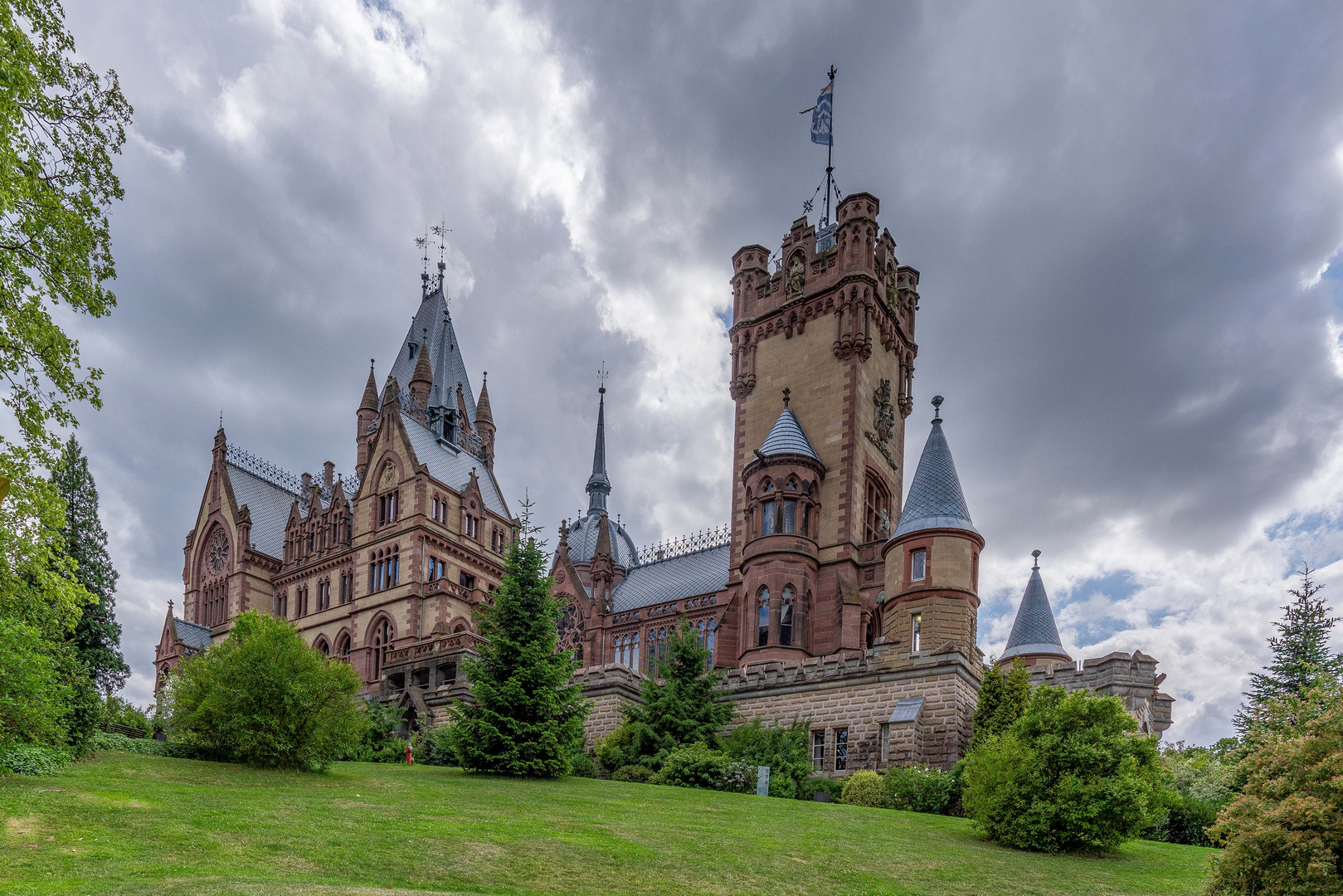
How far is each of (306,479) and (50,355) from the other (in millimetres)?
55197

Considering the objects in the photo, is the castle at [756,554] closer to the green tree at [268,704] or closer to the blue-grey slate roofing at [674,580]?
the blue-grey slate roofing at [674,580]

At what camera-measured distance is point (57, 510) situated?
63.6ft

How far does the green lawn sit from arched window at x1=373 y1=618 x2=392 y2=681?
30509 mm

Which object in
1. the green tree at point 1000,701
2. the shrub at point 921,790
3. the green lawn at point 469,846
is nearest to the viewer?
the green lawn at point 469,846

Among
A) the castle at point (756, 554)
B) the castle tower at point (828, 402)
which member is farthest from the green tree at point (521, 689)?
the castle tower at point (828, 402)

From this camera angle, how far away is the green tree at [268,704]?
28.6m

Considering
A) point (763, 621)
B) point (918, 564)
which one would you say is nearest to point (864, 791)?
point (918, 564)

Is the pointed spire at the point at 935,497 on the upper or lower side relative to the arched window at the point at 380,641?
upper

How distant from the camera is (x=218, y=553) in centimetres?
6712

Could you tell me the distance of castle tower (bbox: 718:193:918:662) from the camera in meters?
44.0

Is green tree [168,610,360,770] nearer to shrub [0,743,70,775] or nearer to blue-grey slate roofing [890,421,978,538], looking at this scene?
shrub [0,743,70,775]

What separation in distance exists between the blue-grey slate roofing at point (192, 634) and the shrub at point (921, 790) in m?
46.1

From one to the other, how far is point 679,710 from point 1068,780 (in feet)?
48.6

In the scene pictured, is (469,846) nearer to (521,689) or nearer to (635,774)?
(521,689)
